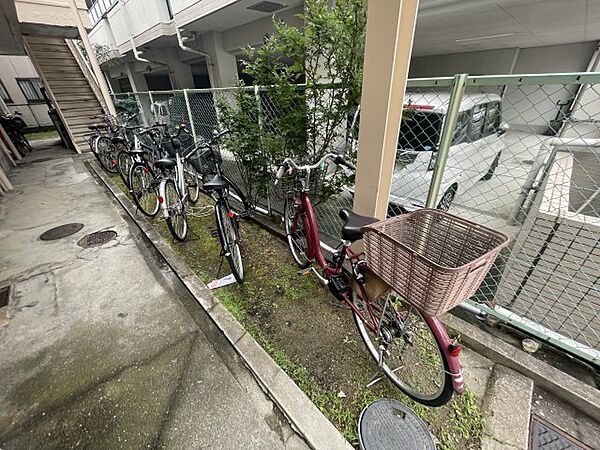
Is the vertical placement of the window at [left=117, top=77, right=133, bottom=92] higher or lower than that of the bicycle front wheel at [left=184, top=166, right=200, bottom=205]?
higher

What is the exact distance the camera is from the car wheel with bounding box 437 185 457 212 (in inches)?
123

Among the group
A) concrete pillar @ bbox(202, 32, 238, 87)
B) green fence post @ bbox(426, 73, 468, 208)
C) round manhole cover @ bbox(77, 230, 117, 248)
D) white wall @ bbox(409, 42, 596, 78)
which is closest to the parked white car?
green fence post @ bbox(426, 73, 468, 208)

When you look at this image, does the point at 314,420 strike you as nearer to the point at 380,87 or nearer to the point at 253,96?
the point at 380,87

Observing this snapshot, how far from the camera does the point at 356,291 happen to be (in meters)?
1.75

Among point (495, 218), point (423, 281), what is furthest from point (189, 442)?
point (495, 218)

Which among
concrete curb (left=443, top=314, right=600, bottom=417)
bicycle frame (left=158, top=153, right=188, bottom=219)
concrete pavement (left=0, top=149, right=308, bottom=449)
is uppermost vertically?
bicycle frame (left=158, top=153, right=188, bottom=219)

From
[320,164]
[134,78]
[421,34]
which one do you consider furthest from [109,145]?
[134,78]

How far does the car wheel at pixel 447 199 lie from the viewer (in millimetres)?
3128

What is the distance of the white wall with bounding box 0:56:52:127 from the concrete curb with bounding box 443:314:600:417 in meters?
21.5

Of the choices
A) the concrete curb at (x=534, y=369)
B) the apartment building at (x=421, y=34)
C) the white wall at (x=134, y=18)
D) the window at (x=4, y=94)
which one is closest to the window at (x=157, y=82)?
the apartment building at (x=421, y=34)

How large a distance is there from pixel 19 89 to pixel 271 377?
70.0 ft

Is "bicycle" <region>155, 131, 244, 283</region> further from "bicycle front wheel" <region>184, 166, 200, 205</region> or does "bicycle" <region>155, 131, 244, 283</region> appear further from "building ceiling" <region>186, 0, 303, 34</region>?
"building ceiling" <region>186, 0, 303, 34</region>

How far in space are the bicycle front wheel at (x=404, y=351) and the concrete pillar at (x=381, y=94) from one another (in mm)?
727

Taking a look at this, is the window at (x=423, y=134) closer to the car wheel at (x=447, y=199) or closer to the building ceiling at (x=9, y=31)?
the car wheel at (x=447, y=199)
